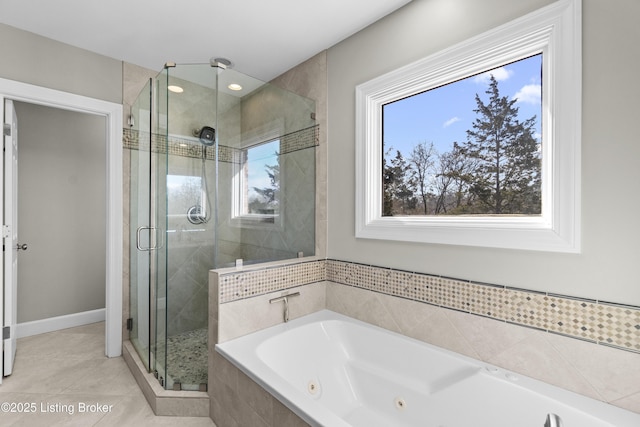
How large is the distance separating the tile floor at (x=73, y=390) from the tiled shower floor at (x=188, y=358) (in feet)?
0.67

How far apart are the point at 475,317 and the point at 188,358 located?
5.72 feet

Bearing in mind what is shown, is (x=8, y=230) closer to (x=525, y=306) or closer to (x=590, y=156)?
(x=525, y=306)

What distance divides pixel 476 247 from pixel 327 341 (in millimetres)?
1084

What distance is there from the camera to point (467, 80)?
68.4 inches

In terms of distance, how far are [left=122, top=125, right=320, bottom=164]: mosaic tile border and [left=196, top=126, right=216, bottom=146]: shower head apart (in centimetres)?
4

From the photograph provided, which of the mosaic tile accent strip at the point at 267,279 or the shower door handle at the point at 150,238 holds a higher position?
the shower door handle at the point at 150,238

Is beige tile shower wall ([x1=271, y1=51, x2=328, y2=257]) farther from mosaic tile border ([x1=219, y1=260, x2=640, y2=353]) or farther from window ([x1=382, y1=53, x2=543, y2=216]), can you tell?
window ([x1=382, y1=53, x2=543, y2=216])

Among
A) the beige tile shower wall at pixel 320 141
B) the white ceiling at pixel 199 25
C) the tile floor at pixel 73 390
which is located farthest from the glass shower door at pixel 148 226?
the beige tile shower wall at pixel 320 141

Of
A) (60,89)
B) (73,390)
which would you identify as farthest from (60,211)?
(73,390)

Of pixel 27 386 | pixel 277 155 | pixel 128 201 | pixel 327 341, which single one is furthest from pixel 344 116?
pixel 27 386

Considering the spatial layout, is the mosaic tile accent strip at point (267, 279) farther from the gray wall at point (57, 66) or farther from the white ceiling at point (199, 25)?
the gray wall at point (57, 66)

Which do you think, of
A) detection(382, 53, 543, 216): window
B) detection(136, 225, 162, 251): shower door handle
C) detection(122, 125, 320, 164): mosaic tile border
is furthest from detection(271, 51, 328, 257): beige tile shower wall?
detection(136, 225, 162, 251): shower door handle

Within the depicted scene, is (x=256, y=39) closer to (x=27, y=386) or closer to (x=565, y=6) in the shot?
(x=565, y=6)

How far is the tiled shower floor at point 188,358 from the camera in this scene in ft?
6.39
